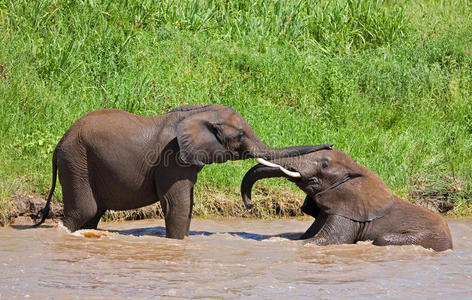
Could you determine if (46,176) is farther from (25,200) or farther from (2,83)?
(2,83)

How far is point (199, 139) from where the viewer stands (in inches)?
291

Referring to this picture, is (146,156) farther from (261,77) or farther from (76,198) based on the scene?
(261,77)

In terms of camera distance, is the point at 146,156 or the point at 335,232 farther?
the point at 335,232

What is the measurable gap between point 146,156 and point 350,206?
A: 199cm

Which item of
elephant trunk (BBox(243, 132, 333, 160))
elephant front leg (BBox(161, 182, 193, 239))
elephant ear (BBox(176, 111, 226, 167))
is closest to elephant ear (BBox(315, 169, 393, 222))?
elephant trunk (BBox(243, 132, 333, 160))

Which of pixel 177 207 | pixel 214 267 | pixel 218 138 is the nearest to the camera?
pixel 214 267

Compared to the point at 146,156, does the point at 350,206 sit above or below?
below

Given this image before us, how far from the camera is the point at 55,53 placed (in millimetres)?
11102

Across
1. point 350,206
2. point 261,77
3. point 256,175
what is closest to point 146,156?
point 256,175

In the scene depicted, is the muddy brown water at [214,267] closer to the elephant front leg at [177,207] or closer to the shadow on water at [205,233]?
the shadow on water at [205,233]

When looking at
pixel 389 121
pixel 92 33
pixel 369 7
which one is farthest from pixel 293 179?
pixel 369 7

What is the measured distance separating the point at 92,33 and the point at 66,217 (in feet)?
15.7

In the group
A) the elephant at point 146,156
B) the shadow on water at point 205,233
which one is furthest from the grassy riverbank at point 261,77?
the elephant at point 146,156

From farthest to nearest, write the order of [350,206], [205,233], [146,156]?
[205,233] < [350,206] < [146,156]
